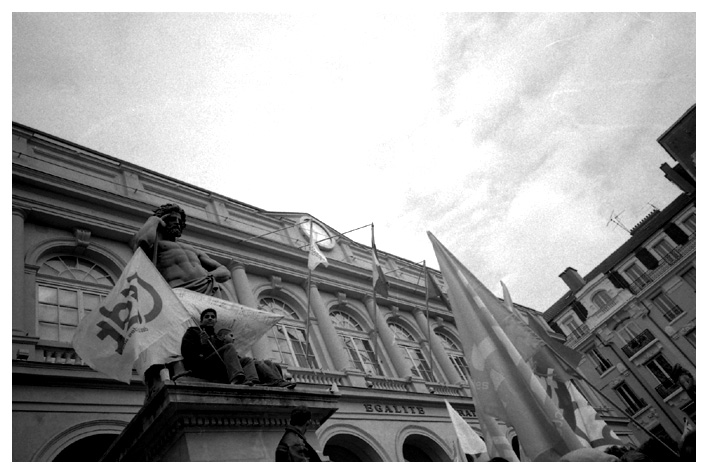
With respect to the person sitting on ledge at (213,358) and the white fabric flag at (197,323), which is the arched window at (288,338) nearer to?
the white fabric flag at (197,323)

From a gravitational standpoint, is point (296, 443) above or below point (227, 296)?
below

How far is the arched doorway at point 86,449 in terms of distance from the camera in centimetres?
1045

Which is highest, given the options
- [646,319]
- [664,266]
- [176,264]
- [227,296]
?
[664,266]

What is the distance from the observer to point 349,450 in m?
15.4

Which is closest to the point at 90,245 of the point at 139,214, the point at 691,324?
the point at 139,214

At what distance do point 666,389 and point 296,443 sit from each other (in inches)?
1242

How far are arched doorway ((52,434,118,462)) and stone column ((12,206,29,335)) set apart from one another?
251 cm

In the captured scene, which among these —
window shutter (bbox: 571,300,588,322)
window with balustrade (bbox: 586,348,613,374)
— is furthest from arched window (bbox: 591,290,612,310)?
window with balustrade (bbox: 586,348,613,374)

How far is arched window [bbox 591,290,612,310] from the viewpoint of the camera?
35.4 meters

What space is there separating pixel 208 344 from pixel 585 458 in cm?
340

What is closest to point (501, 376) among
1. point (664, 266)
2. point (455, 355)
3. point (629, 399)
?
point (455, 355)

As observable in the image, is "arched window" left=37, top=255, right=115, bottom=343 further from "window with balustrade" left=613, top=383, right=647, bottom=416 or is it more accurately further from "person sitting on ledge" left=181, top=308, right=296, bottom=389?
"window with balustrade" left=613, top=383, right=647, bottom=416

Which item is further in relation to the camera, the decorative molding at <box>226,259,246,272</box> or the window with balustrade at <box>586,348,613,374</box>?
the window with balustrade at <box>586,348,613,374</box>

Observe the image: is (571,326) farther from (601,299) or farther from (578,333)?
(601,299)
